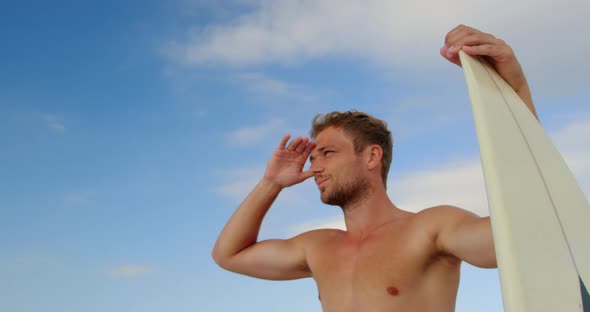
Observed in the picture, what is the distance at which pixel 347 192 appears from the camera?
145 inches

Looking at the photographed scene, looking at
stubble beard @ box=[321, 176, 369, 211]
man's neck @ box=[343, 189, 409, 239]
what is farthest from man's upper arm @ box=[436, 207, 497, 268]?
stubble beard @ box=[321, 176, 369, 211]

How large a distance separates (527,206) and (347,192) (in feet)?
4.86

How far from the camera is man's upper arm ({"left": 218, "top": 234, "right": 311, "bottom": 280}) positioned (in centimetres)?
390

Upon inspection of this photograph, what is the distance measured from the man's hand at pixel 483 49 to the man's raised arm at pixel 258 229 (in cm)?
148

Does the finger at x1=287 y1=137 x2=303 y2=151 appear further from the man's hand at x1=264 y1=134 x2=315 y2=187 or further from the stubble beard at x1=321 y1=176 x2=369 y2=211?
the stubble beard at x1=321 y1=176 x2=369 y2=211

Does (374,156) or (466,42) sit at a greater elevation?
(374,156)

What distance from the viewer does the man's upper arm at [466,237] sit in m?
2.77

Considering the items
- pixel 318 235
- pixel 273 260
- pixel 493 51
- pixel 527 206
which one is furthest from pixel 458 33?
pixel 273 260

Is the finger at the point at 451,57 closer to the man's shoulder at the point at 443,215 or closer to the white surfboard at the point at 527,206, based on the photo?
the white surfboard at the point at 527,206

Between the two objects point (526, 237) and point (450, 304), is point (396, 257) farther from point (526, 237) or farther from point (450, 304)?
point (526, 237)

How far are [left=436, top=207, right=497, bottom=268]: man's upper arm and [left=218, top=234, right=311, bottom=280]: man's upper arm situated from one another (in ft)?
3.53

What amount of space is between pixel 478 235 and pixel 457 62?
82 centimetres

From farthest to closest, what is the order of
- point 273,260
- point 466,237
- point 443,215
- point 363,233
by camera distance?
point 273,260, point 363,233, point 443,215, point 466,237

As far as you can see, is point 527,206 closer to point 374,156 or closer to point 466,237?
point 466,237
